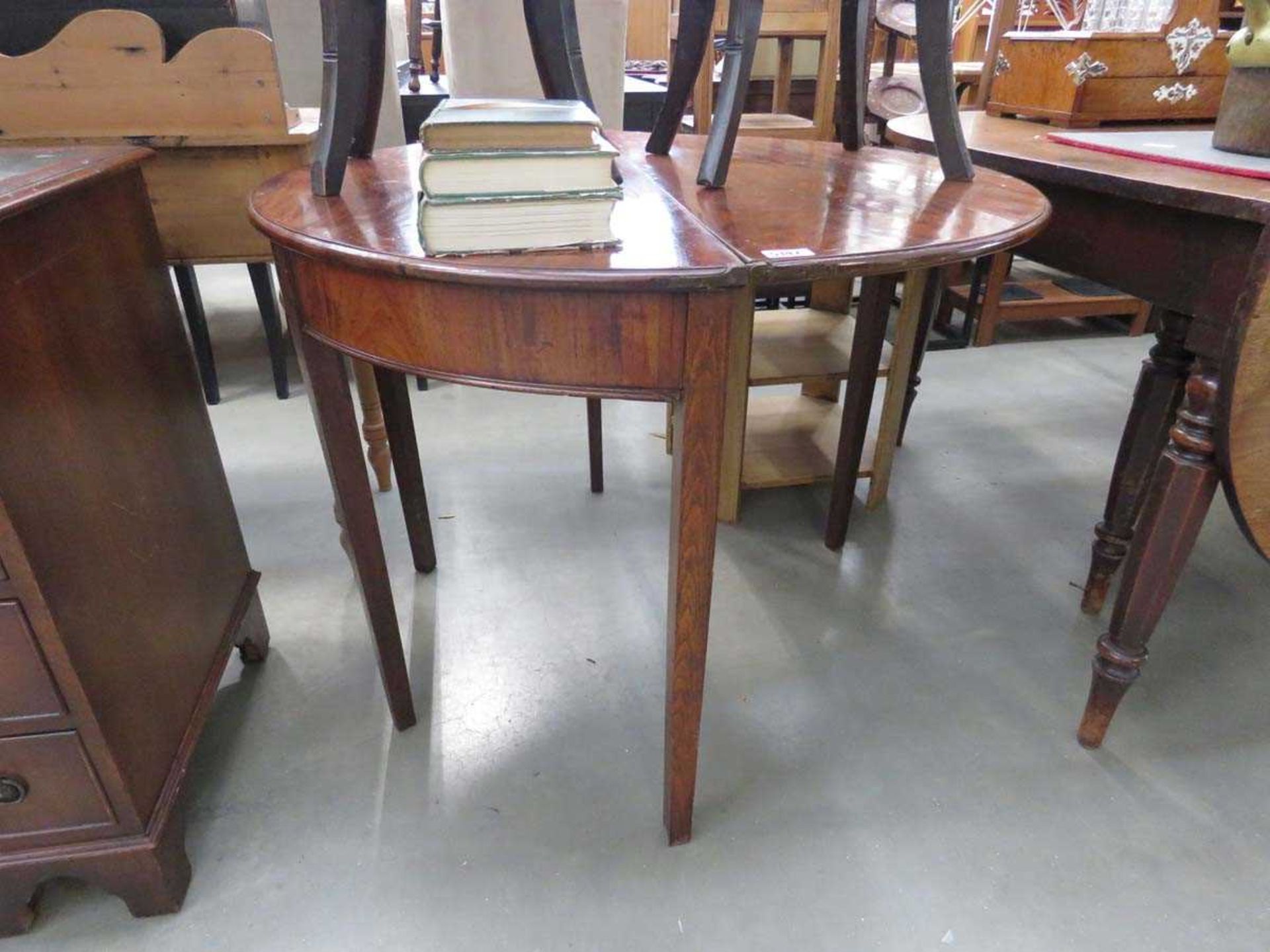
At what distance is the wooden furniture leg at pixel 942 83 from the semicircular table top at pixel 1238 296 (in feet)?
0.57

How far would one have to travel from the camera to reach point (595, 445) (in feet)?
5.77

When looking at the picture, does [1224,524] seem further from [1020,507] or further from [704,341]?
[704,341]

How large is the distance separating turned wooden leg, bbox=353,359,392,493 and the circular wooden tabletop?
1.90ft

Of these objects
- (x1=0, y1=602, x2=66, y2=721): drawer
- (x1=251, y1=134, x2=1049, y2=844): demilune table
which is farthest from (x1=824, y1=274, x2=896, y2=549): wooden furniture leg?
(x1=0, y1=602, x2=66, y2=721): drawer

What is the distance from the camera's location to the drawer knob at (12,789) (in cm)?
83

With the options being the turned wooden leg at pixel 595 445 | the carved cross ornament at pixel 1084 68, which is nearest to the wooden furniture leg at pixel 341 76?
the turned wooden leg at pixel 595 445

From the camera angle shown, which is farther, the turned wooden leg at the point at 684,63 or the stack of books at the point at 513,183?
the turned wooden leg at the point at 684,63

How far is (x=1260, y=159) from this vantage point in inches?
42.4

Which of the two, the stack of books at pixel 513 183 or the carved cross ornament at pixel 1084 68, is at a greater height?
the carved cross ornament at pixel 1084 68

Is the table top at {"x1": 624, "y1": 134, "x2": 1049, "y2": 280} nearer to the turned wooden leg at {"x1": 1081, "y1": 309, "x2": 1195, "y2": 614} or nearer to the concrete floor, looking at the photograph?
the turned wooden leg at {"x1": 1081, "y1": 309, "x2": 1195, "y2": 614}

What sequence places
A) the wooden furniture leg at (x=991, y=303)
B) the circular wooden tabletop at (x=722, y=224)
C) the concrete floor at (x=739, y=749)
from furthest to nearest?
the wooden furniture leg at (x=991, y=303) → the concrete floor at (x=739, y=749) → the circular wooden tabletop at (x=722, y=224)

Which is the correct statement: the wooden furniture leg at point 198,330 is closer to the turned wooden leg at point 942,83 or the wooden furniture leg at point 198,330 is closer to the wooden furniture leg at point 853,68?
the wooden furniture leg at point 853,68

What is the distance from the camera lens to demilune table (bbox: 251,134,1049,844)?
642 millimetres

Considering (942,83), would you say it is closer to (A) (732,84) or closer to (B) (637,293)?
(A) (732,84)
